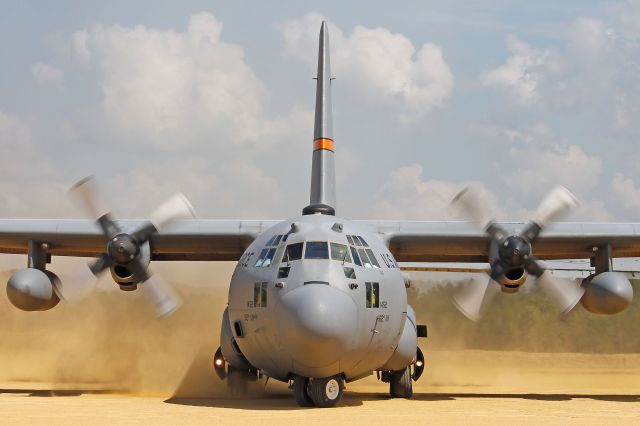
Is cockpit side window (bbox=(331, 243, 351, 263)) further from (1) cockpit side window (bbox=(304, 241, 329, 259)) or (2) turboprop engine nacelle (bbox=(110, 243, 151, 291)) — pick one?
(2) turboprop engine nacelle (bbox=(110, 243, 151, 291))

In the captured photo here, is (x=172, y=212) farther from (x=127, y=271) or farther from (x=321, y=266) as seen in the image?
(x=321, y=266)

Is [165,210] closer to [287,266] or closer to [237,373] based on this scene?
[237,373]

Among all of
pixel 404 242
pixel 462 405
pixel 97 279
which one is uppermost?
pixel 404 242

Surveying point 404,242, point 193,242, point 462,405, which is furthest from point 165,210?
point 462,405

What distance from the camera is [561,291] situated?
18.7 meters

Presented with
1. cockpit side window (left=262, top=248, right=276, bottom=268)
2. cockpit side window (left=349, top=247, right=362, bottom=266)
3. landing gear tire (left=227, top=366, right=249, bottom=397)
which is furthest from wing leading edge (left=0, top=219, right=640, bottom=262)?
cockpit side window (left=349, top=247, right=362, bottom=266)

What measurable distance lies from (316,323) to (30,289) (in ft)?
27.3

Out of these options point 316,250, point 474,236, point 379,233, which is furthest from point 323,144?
point 316,250

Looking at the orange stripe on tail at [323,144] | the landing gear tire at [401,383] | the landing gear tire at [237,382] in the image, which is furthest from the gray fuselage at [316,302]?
the orange stripe on tail at [323,144]

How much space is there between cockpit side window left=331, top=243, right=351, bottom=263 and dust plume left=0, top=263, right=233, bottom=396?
357 inches

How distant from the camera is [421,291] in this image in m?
31.2

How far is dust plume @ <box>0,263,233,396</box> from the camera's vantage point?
23.9m

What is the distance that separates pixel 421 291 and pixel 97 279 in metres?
14.9

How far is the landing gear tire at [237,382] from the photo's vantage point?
1808 cm
